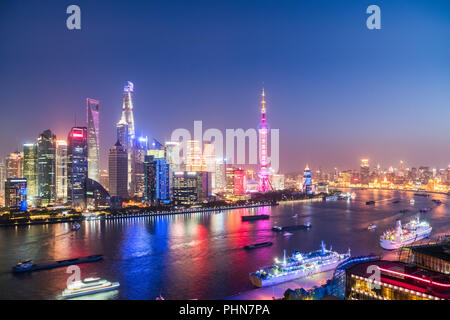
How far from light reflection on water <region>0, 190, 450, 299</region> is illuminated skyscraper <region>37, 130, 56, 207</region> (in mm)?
9625

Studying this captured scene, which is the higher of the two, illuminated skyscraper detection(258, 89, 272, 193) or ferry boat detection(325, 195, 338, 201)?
illuminated skyscraper detection(258, 89, 272, 193)

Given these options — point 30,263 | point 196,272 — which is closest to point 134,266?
point 196,272

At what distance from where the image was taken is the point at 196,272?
6.80m

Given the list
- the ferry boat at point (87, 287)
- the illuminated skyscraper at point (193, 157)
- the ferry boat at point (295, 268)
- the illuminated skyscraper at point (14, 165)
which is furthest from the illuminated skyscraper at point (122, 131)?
the ferry boat at point (295, 268)

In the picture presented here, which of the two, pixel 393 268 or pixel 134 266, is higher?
pixel 393 268

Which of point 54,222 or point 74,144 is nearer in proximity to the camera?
point 54,222

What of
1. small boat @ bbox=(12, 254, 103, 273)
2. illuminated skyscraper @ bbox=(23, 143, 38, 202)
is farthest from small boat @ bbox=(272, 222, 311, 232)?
illuminated skyscraper @ bbox=(23, 143, 38, 202)

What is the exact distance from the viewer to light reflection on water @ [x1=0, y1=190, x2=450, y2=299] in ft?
19.7

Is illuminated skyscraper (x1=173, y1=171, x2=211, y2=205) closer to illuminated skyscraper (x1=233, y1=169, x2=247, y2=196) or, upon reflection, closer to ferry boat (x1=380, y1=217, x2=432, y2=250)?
illuminated skyscraper (x1=233, y1=169, x2=247, y2=196)

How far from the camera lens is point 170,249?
29.4 ft
